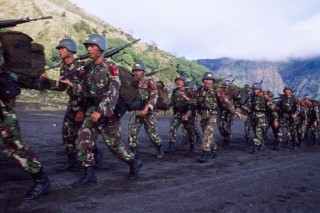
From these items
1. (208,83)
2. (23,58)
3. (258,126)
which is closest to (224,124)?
(258,126)

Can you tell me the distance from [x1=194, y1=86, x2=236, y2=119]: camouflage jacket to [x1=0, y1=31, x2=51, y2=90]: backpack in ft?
16.5

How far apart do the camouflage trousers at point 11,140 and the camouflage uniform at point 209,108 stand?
17.1ft

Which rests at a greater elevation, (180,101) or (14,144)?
(180,101)

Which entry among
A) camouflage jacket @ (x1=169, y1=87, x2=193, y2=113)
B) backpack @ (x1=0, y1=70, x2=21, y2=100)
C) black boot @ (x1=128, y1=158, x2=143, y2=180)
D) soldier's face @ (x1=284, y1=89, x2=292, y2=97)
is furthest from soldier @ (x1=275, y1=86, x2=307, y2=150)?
backpack @ (x1=0, y1=70, x2=21, y2=100)

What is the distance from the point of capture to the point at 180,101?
10.9 m

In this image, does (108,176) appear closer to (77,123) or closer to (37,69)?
(77,123)

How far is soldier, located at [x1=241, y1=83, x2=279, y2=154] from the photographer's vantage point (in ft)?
39.8

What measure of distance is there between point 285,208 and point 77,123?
3.85 m

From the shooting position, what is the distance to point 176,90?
11.1m

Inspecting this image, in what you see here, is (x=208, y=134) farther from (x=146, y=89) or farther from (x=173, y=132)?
(x=146, y=89)

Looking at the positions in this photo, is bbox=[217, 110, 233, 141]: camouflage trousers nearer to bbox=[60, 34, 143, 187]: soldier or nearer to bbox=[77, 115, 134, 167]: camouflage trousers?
bbox=[77, 115, 134, 167]: camouflage trousers

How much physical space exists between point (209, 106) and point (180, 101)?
4.86ft

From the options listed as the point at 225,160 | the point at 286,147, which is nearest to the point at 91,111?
the point at 225,160

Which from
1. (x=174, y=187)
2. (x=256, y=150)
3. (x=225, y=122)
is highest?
(x=225, y=122)
